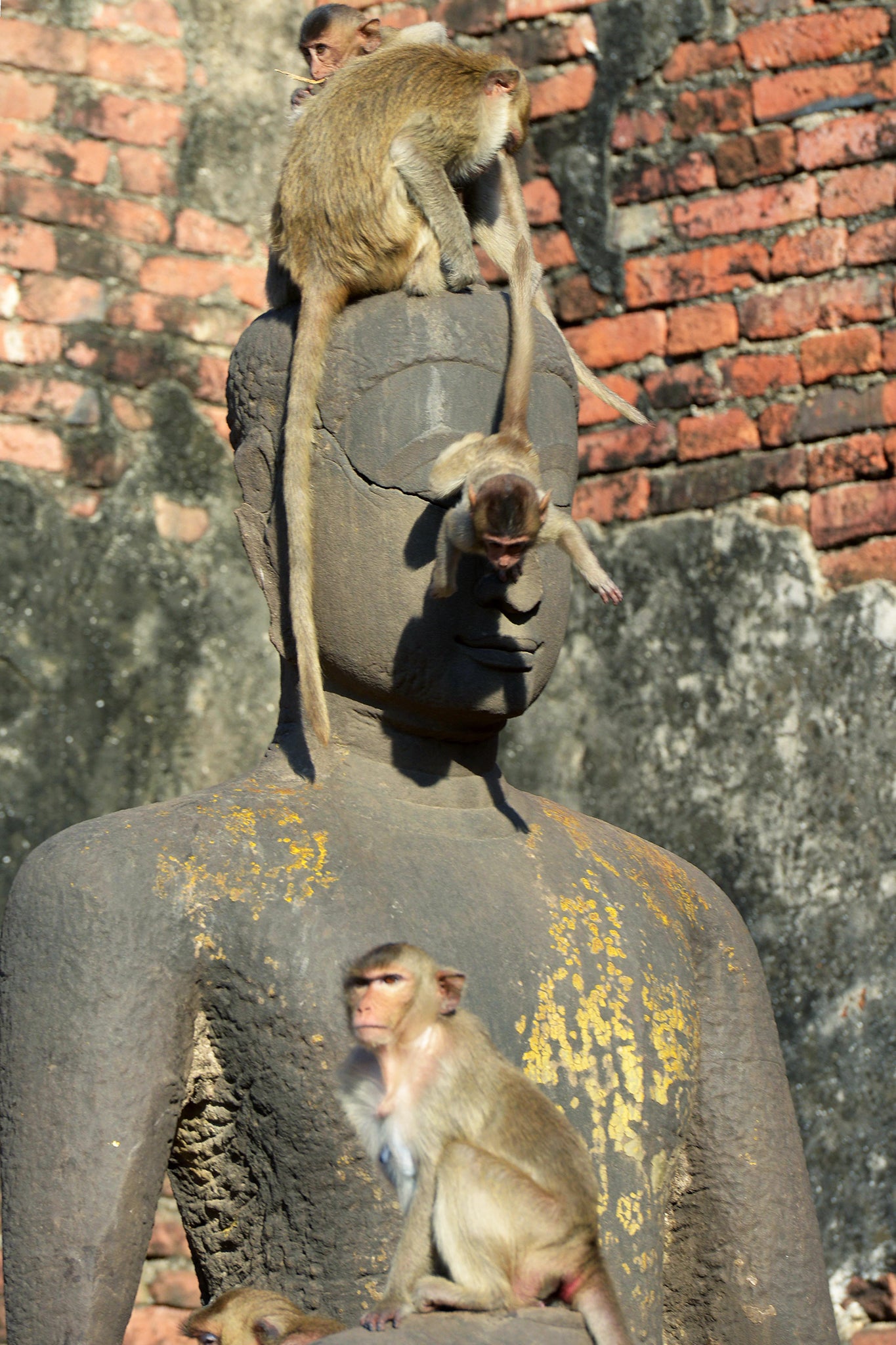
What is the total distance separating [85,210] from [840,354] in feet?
7.68

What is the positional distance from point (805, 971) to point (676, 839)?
1.75ft

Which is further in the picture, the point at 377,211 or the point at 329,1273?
the point at 377,211

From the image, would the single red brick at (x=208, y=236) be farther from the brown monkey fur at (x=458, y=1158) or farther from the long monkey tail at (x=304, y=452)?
the brown monkey fur at (x=458, y=1158)

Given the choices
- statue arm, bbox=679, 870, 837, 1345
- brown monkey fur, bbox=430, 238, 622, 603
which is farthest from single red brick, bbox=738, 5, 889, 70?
statue arm, bbox=679, 870, 837, 1345

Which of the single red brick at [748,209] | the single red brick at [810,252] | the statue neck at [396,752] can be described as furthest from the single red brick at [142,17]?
the statue neck at [396,752]

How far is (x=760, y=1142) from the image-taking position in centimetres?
327

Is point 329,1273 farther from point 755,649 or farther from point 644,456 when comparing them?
point 644,456

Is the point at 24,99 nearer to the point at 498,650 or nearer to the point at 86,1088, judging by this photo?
the point at 498,650

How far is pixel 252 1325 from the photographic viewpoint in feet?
8.45

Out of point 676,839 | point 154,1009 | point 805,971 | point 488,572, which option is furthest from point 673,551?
point 154,1009

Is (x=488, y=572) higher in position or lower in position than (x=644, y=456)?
higher

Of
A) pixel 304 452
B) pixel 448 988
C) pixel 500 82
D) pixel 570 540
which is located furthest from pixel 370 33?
pixel 448 988

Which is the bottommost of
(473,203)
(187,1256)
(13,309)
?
(187,1256)

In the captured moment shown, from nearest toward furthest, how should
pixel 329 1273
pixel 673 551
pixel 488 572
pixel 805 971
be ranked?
1. pixel 329 1273
2. pixel 488 572
3. pixel 805 971
4. pixel 673 551
